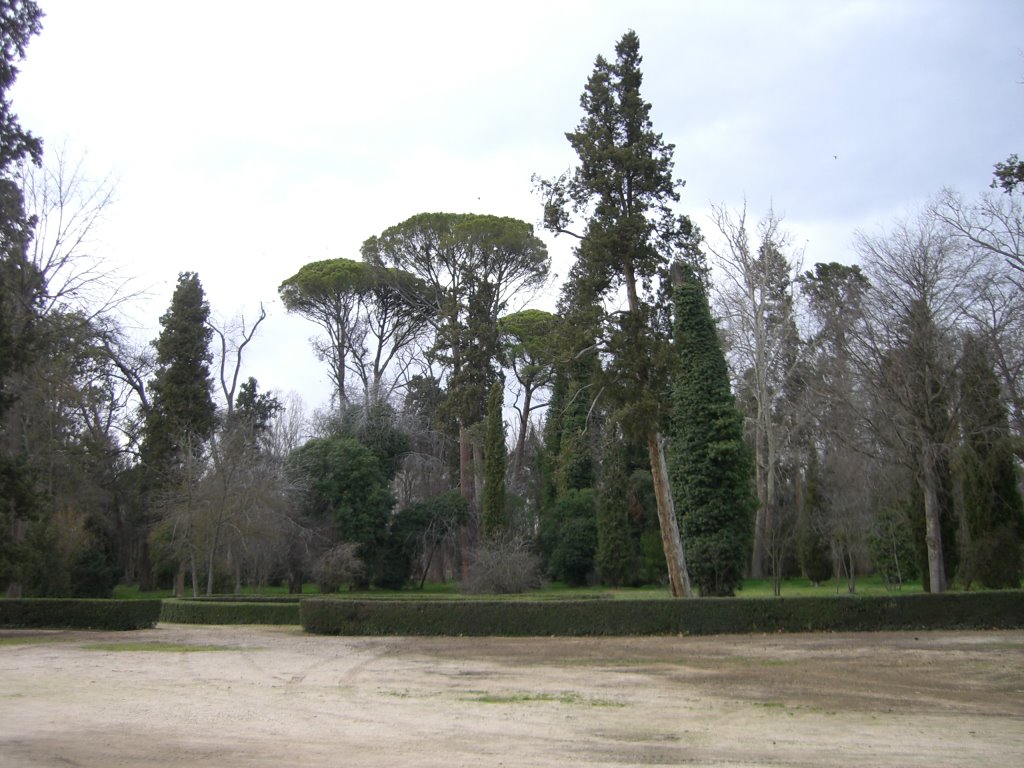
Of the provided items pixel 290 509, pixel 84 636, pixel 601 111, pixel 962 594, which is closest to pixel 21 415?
pixel 290 509

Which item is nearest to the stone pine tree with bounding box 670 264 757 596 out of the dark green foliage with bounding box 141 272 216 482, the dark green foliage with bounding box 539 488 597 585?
the dark green foliage with bounding box 539 488 597 585

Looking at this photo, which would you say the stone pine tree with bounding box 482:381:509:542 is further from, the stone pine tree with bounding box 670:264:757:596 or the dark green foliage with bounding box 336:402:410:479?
the stone pine tree with bounding box 670:264:757:596

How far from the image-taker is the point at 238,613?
2409 centimetres

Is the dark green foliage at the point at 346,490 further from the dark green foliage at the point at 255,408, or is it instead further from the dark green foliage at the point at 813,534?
the dark green foliage at the point at 813,534

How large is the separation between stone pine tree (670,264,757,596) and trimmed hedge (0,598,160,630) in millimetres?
17413

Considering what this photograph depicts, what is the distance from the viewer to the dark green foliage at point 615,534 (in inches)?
1633

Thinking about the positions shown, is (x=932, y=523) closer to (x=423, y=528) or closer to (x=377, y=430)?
(x=423, y=528)

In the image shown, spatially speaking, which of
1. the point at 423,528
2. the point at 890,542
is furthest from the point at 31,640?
the point at 890,542

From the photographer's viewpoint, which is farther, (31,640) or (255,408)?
(255,408)

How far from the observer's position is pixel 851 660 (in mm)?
14719

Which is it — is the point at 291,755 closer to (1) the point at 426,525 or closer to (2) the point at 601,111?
(2) the point at 601,111

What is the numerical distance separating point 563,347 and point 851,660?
462 inches

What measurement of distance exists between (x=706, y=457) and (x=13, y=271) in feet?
72.4

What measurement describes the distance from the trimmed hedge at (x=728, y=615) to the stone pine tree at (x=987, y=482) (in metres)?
6.52
